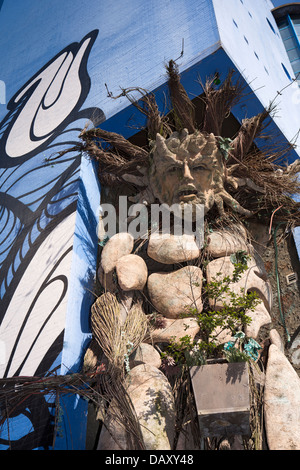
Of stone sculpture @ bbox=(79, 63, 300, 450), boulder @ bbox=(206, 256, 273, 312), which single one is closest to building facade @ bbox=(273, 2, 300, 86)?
stone sculpture @ bbox=(79, 63, 300, 450)

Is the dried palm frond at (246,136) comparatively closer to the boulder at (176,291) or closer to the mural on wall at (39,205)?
the boulder at (176,291)

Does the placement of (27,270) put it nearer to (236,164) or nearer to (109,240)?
(109,240)

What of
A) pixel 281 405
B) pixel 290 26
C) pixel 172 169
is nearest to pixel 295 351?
pixel 281 405

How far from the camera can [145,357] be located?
11.5 feet

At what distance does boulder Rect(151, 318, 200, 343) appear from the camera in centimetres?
361

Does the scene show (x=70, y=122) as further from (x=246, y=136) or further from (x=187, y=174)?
(x=246, y=136)

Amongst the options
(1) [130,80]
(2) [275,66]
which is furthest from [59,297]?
(2) [275,66]

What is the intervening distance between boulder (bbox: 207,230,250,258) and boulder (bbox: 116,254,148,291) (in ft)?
1.80

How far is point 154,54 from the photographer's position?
16.2 ft

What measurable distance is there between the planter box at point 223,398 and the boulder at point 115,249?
1292 mm

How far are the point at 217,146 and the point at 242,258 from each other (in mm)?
958

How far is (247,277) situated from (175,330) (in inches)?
27.5

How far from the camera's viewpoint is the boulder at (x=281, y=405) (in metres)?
3.03

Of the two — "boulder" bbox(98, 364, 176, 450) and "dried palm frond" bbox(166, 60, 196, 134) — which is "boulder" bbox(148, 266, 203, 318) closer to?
"boulder" bbox(98, 364, 176, 450)
